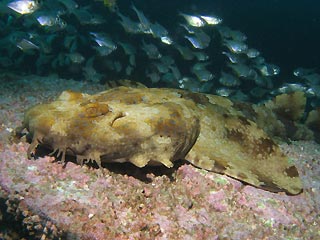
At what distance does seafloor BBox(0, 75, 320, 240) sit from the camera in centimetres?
272

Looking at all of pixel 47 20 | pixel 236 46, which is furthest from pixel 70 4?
pixel 236 46

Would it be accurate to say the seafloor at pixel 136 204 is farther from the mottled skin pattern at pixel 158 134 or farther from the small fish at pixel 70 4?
the small fish at pixel 70 4

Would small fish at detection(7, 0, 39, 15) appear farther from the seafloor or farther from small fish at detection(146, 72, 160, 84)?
the seafloor

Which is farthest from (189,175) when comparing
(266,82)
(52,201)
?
(266,82)

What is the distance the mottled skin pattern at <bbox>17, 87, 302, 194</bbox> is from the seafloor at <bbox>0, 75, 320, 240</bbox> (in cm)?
19

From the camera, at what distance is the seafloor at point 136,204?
8.93ft

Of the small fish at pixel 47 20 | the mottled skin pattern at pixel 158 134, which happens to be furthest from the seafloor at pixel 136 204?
the small fish at pixel 47 20

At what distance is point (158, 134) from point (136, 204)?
0.79m

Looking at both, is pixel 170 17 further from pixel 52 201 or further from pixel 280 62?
pixel 52 201

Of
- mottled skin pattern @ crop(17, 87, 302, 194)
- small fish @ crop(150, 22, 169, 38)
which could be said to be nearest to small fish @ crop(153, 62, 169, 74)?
small fish @ crop(150, 22, 169, 38)

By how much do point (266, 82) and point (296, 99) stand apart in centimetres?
633

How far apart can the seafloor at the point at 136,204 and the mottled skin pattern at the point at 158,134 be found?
0.62 ft

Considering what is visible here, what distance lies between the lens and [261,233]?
10.4 ft

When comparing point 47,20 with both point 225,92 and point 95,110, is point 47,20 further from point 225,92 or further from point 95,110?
point 95,110
